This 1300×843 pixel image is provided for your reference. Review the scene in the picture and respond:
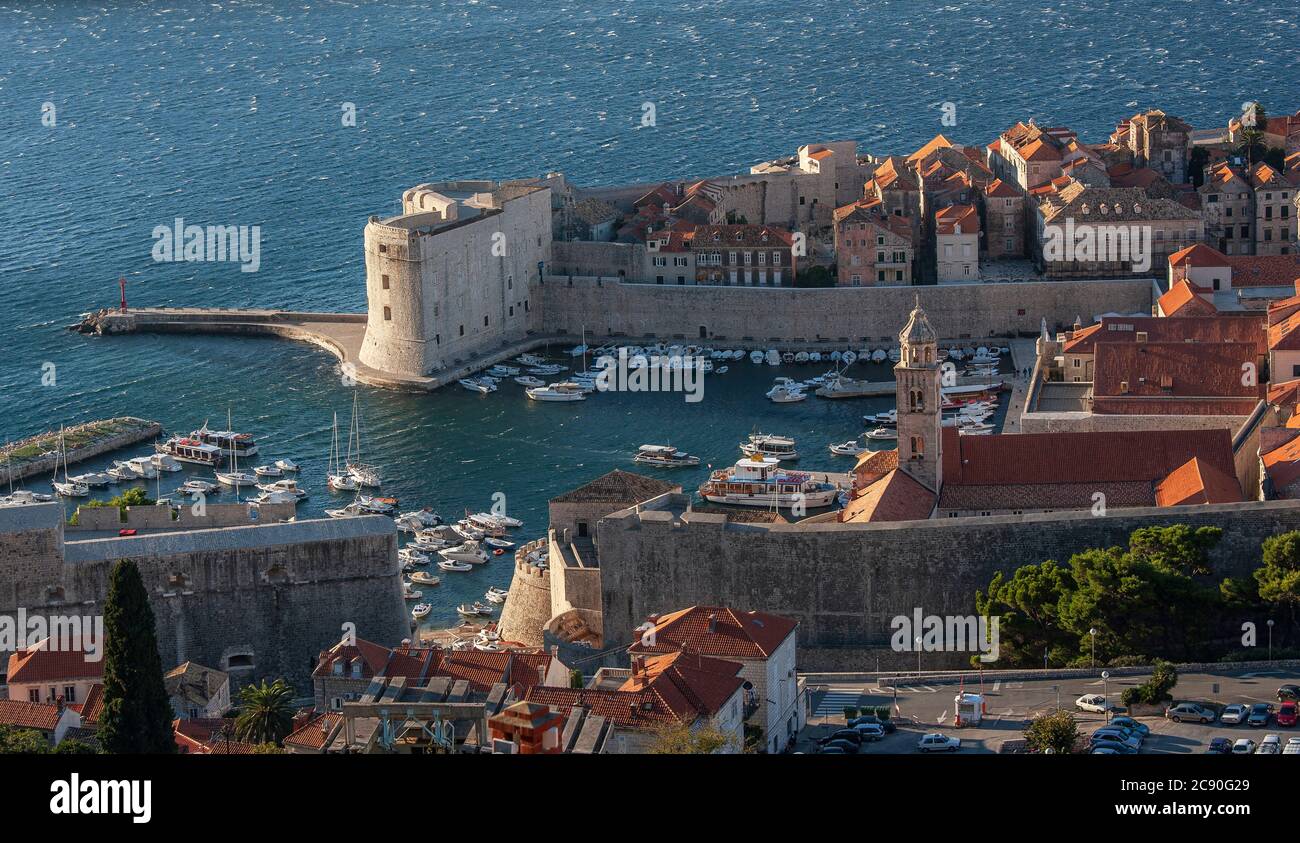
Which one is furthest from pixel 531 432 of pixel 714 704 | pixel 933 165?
pixel 714 704

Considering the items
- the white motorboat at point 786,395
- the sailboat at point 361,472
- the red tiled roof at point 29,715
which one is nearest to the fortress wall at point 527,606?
the red tiled roof at point 29,715

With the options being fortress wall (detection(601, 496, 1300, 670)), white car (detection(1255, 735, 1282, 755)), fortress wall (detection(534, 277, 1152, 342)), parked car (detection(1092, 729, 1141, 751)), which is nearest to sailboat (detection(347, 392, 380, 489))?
fortress wall (detection(534, 277, 1152, 342))

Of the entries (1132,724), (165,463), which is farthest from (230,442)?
(1132,724)

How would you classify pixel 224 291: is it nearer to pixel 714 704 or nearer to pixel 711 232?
pixel 711 232

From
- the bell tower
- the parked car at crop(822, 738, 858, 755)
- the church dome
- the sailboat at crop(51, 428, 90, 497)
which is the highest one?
the church dome

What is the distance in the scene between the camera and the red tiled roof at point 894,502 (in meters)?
45.3

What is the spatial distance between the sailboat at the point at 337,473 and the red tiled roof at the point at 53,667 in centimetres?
2169

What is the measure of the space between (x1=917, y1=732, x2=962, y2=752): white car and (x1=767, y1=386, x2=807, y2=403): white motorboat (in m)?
33.9

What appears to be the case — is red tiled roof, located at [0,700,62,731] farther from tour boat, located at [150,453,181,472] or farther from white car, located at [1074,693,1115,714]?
tour boat, located at [150,453,181,472]

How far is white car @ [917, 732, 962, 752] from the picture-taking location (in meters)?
33.5

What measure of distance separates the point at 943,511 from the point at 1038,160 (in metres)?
33.7

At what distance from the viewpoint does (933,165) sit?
262ft

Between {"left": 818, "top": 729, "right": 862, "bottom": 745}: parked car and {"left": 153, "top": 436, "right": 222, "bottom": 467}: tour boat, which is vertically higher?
{"left": 153, "top": 436, "right": 222, "bottom": 467}: tour boat

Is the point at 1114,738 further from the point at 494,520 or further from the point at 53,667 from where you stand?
the point at 494,520
